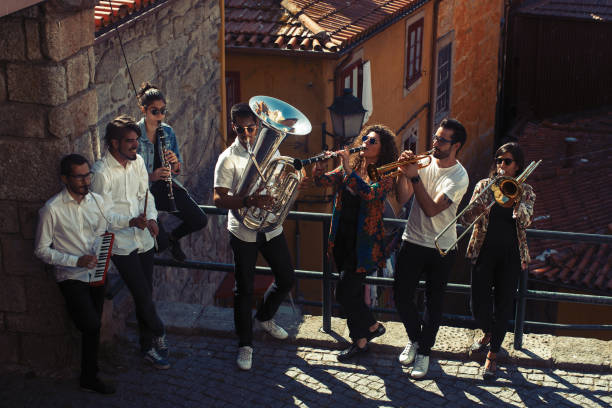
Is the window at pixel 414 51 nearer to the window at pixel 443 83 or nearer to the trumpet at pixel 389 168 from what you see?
the window at pixel 443 83

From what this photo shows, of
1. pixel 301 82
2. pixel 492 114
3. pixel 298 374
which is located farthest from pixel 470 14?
pixel 298 374

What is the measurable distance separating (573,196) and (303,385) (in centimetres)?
1067

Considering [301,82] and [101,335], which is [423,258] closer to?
[101,335]

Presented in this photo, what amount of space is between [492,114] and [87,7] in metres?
18.5

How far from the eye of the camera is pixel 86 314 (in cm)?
493

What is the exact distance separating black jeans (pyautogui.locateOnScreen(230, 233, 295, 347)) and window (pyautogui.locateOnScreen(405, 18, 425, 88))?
36.7ft

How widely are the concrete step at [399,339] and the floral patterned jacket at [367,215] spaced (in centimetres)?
77

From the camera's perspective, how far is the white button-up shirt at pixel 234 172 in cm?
529

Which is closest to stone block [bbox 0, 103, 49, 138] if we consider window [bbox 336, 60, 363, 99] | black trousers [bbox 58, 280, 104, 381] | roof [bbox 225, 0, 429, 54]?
black trousers [bbox 58, 280, 104, 381]

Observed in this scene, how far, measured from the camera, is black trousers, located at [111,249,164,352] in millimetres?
5242

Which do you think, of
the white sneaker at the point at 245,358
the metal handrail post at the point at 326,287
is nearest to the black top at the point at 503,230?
the metal handrail post at the point at 326,287

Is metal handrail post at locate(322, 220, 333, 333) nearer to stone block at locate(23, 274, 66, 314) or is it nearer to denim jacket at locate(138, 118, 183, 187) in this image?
denim jacket at locate(138, 118, 183, 187)

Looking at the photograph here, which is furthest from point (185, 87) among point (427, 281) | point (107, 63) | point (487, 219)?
point (487, 219)

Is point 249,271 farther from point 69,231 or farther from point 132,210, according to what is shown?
point 69,231
